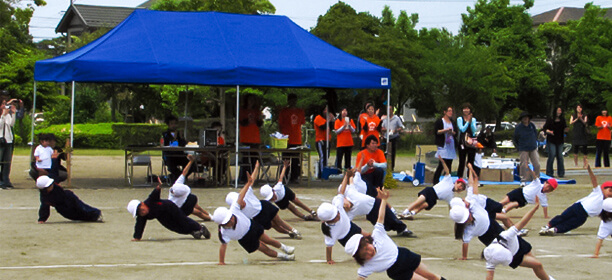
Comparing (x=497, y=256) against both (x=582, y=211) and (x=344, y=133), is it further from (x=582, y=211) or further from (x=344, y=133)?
(x=344, y=133)

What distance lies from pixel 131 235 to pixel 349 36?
29466 mm

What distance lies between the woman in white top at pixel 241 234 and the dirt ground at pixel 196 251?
0.16m

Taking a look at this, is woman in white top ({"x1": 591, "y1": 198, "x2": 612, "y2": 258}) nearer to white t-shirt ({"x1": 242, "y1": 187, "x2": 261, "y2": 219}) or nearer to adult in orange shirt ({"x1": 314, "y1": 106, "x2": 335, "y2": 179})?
white t-shirt ({"x1": 242, "y1": 187, "x2": 261, "y2": 219})

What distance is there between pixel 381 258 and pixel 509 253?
130cm

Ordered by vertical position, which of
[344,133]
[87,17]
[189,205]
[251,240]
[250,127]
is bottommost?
[251,240]

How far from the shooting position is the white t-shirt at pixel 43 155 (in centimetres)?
1523

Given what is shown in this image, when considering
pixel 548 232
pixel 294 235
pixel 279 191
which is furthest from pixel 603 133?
pixel 294 235

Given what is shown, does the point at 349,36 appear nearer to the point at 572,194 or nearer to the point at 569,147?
the point at 569,147

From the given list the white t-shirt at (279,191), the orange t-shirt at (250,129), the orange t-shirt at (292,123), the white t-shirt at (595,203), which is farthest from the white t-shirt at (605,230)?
the orange t-shirt at (250,129)

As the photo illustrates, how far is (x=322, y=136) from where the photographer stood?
2084 centimetres

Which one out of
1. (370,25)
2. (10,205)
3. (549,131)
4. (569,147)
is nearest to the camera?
(10,205)

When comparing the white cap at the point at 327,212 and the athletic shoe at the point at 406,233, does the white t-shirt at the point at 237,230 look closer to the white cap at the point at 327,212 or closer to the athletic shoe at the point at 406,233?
the white cap at the point at 327,212

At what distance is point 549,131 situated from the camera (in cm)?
2123

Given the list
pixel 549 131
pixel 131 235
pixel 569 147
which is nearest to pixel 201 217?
pixel 131 235
